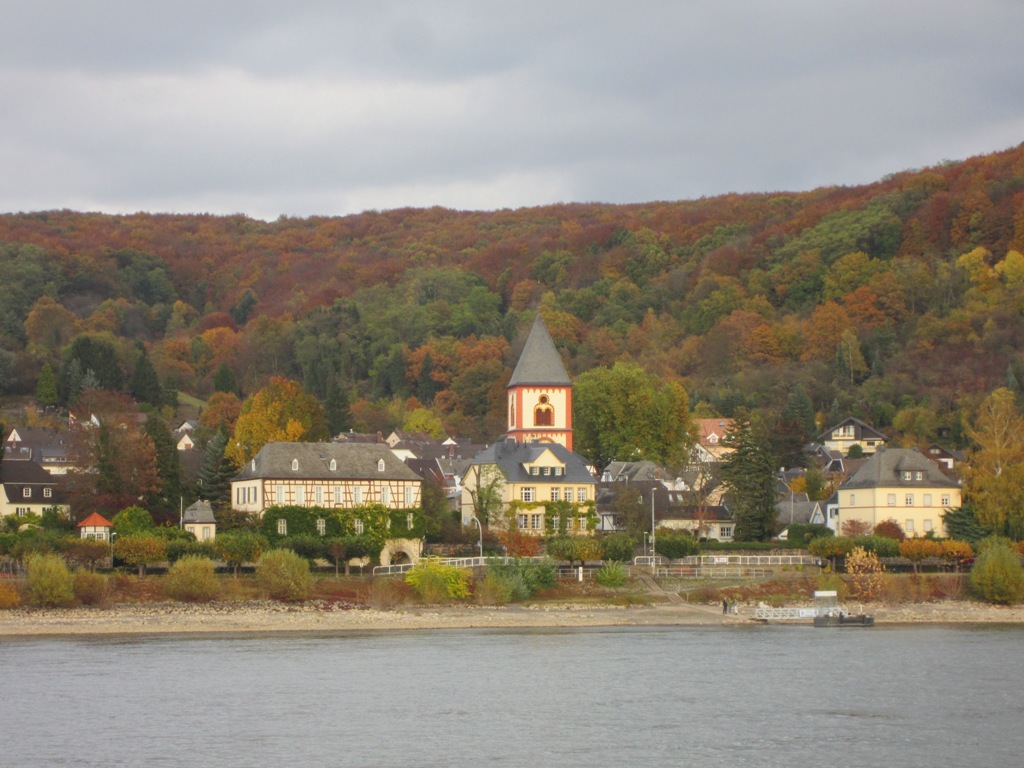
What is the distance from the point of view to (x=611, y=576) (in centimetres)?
7988

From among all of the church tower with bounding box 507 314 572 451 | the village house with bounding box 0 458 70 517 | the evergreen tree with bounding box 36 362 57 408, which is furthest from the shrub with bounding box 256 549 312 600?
the evergreen tree with bounding box 36 362 57 408

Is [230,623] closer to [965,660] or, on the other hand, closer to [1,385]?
[965,660]

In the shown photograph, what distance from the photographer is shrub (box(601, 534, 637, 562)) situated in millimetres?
81938

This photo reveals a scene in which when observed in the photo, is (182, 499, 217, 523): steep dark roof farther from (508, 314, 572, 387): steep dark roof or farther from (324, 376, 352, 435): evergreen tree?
(324, 376, 352, 435): evergreen tree

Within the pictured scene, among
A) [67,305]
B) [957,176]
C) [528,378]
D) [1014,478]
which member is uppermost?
[957,176]

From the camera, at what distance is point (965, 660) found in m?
59.6

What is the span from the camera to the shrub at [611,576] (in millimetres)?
79875

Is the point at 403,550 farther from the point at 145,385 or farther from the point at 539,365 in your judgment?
the point at 145,385

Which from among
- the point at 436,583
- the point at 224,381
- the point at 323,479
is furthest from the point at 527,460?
the point at 224,381

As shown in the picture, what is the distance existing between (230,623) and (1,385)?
8522 centimetres

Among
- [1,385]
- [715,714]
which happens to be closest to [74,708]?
[715,714]

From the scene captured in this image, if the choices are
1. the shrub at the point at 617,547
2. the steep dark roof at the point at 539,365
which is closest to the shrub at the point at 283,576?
the shrub at the point at 617,547

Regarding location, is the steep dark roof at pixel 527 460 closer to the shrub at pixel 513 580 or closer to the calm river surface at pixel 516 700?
the shrub at pixel 513 580

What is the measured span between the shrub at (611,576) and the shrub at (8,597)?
27.2 meters
